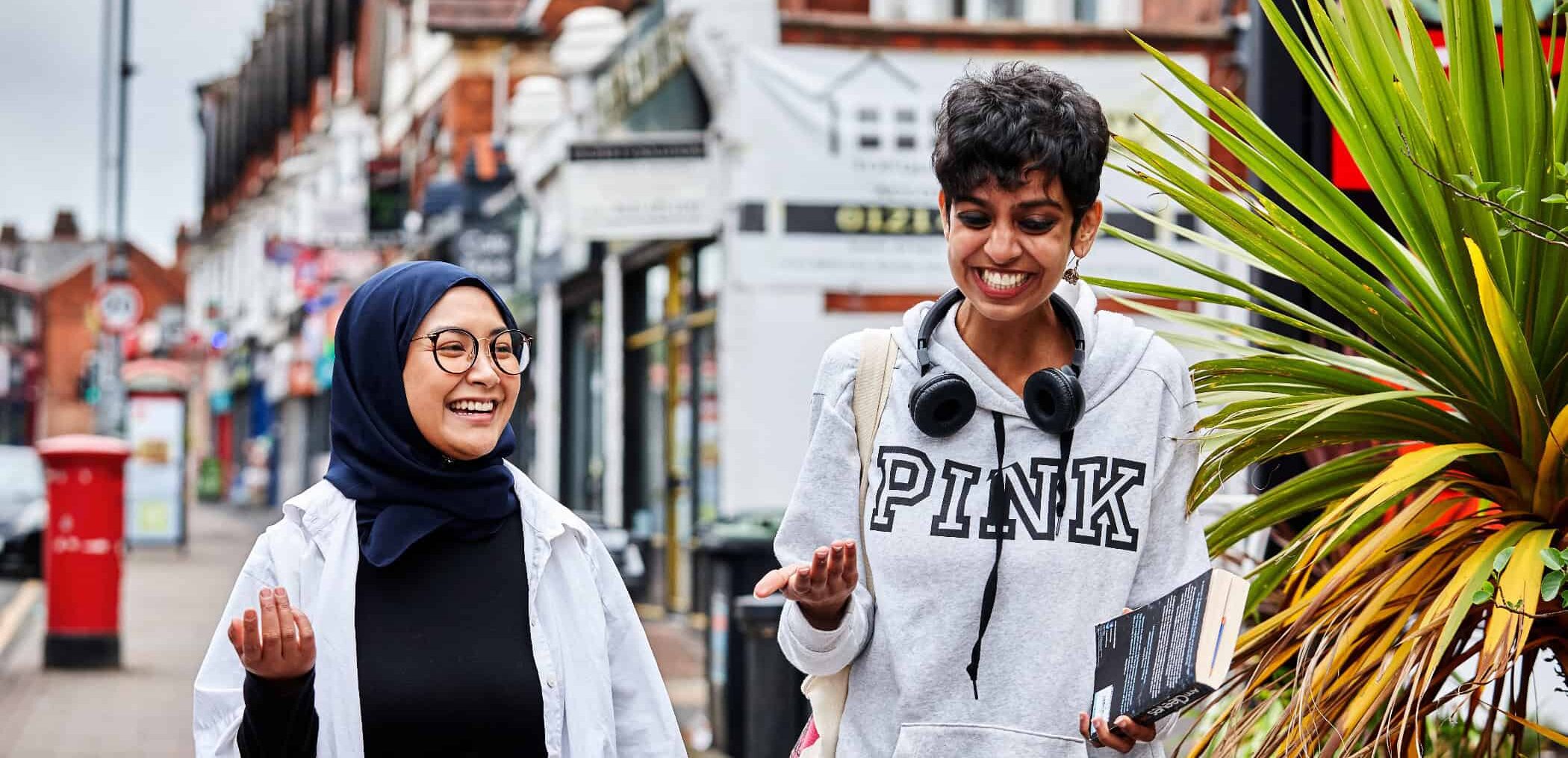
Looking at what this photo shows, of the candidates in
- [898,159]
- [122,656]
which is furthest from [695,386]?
[122,656]

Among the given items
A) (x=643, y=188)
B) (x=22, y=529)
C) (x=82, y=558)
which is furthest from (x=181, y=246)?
(x=82, y=558)

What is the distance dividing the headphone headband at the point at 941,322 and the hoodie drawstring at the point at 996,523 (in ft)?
0.41

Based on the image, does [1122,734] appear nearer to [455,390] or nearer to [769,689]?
[455,390]

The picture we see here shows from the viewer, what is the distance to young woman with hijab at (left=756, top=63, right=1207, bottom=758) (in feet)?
8.63

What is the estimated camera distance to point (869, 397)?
2.78 m

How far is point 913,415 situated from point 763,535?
17.3 feet

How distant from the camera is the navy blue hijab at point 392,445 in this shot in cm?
293

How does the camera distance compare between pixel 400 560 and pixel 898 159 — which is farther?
pixel 898 159

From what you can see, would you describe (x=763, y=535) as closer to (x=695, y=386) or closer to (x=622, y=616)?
(x=622, y=616)

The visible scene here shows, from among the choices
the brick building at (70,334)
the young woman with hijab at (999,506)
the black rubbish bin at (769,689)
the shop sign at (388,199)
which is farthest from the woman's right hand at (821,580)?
the brick building at (70,334)

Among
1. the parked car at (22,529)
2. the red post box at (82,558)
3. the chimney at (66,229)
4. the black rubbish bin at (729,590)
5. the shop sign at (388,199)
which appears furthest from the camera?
the chimney at (66,229)

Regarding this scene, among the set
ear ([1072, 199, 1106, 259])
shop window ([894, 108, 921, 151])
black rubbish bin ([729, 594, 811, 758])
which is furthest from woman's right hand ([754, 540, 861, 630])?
shop window ([894, 108, 921, 151])

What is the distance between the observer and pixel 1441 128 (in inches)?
137

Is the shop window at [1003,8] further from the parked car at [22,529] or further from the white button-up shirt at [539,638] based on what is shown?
the white button-up shirt at [539,638]
